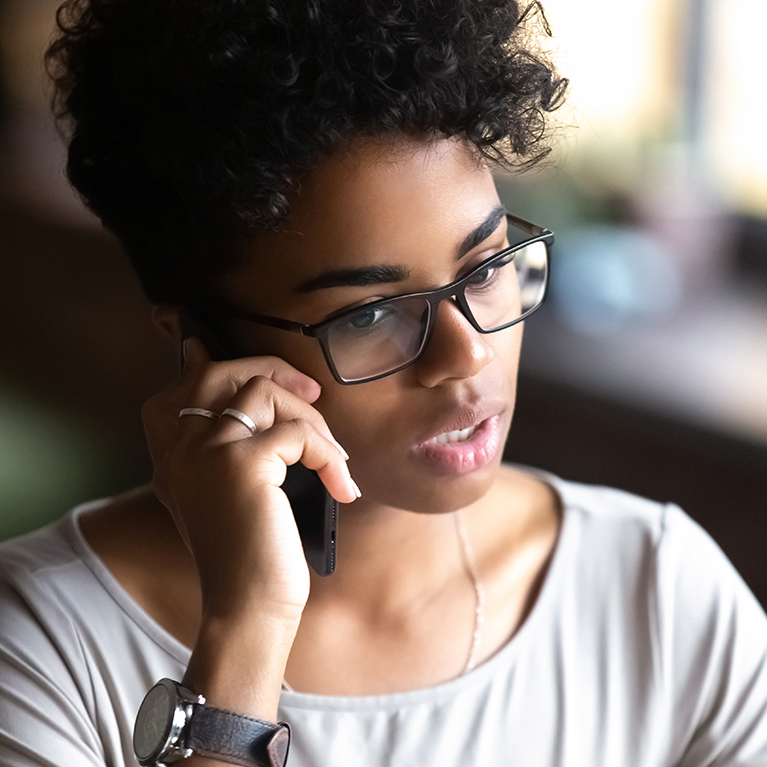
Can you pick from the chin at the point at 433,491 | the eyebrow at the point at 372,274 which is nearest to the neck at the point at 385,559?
the chin at the point at 433,491

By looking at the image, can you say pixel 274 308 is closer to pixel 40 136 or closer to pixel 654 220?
pixel 654 220

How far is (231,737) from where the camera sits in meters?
0.95

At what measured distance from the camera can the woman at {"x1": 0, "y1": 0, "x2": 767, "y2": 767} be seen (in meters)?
1.00

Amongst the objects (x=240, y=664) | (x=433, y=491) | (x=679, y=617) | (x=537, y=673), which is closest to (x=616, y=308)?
(x=679, y=617)

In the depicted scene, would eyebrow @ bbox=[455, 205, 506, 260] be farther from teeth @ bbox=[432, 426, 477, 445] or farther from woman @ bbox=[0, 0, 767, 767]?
teeth @ bbox=[432, 426, 477, 445]

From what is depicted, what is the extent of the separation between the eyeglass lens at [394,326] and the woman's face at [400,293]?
0.01 m

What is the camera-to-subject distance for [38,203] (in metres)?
3.37

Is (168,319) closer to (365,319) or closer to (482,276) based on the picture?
(365,319)

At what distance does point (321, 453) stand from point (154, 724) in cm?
32

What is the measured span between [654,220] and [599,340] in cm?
41

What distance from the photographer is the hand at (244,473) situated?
101 cm

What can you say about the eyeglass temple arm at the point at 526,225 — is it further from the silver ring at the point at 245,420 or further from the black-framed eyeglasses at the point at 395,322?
the silver ring at the point at 245,420

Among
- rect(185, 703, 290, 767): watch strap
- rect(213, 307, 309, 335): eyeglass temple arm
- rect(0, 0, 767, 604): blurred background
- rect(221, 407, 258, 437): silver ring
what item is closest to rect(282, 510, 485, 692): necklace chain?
rect(185, 703, 290, 767): watch strap

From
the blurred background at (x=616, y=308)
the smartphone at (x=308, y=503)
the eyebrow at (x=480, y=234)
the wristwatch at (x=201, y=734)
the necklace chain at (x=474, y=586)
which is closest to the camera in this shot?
the wristwatch at (x=201, y=734)
